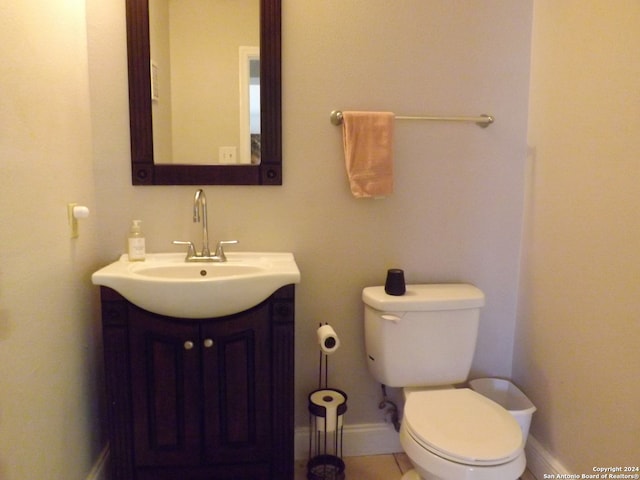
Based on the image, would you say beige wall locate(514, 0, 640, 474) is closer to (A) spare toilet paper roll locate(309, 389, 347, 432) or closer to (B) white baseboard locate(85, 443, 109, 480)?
(A) spare toilet paper roll locate(309, 389, 347, 432)

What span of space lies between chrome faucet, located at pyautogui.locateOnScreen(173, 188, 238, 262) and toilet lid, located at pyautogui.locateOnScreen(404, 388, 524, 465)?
83 centimetres

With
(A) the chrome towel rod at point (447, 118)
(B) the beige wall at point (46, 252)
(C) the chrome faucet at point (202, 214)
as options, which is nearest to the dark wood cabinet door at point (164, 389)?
(B) the beige wall at point (46, 252)

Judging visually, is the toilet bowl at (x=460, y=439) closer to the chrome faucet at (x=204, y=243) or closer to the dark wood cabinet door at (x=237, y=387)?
the dark wood cabinet door at (x=237, y=387)

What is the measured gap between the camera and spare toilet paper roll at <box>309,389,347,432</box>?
1627mm

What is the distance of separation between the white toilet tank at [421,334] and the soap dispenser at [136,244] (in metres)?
0.83

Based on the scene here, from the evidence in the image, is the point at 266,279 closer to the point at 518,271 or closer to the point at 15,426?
the point at 15,426

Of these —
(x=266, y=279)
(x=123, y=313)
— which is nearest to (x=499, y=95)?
(x=266, y=279)

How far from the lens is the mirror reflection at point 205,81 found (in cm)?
162

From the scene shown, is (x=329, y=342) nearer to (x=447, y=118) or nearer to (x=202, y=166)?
(x=202, y=166)

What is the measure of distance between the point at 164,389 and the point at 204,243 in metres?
0.52

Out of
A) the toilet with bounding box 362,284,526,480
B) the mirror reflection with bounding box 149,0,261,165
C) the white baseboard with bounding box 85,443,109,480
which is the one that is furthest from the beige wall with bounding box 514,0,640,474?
the white baseboard with bounding box 85,443,109,480

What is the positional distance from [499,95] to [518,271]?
73cm

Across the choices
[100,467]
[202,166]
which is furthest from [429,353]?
[100,467]

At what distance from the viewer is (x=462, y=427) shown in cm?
133
